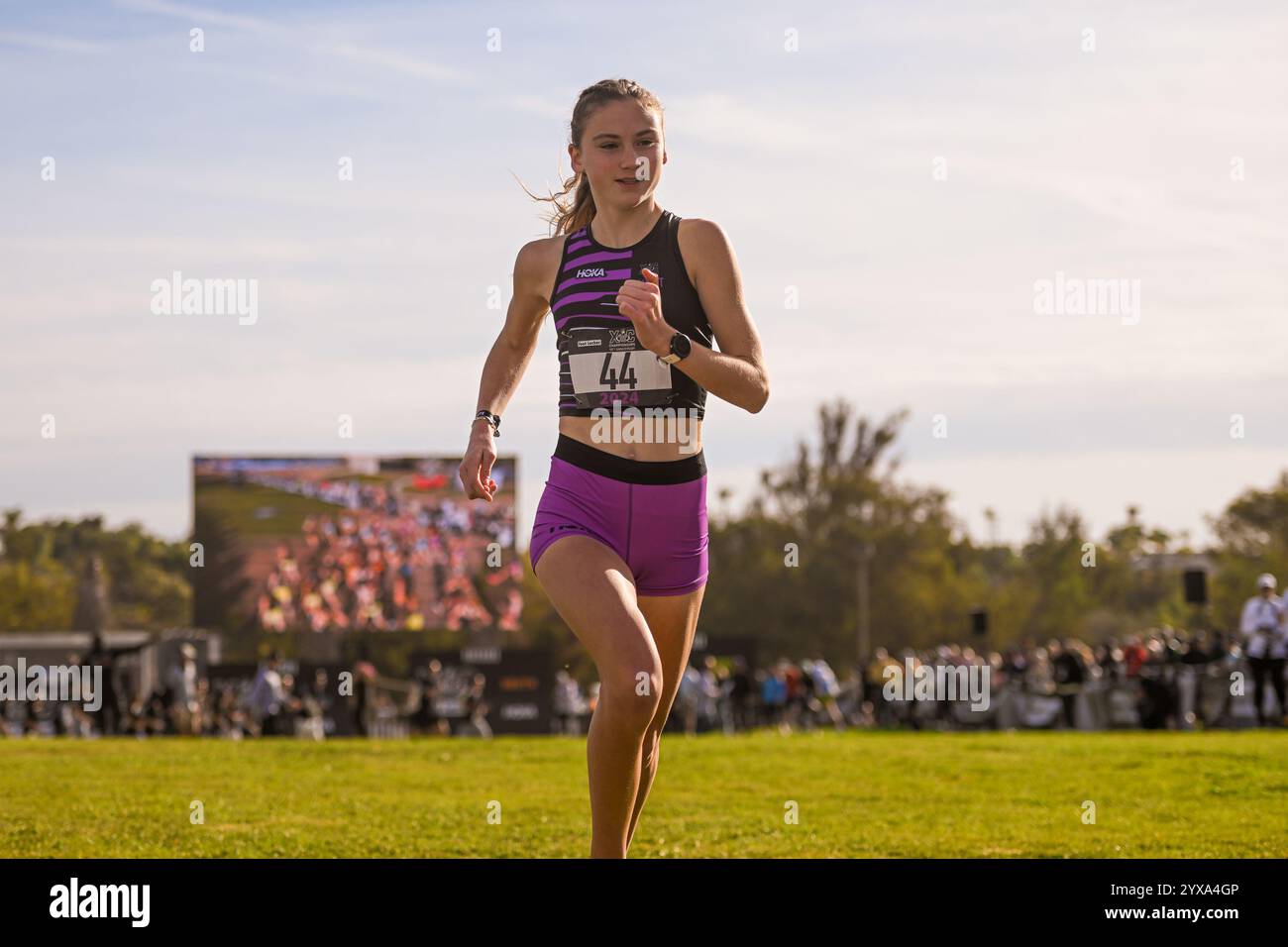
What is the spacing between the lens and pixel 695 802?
10.1m

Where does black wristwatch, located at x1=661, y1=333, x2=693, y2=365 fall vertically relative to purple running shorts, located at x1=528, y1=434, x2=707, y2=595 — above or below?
above

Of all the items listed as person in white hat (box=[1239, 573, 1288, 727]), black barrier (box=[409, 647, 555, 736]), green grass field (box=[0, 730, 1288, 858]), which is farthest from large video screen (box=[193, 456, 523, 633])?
green grass field (box=[0, 730, 1288, 858])

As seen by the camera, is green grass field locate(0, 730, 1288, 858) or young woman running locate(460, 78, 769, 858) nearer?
young woman running locate(460, 78, 769, 858)

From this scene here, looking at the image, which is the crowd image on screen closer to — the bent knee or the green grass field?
the green grass field

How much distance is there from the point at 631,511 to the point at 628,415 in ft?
0.98

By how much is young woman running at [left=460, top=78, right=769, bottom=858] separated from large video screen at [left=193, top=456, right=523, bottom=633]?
3700 centimetres

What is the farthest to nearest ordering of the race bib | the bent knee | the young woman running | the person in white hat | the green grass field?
the person in white hat < the green grass field < the race bib < the young woman running < the bent knee

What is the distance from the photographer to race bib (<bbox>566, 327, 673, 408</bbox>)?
4.87 meters

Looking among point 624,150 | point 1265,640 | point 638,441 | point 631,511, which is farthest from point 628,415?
point 1265,640
